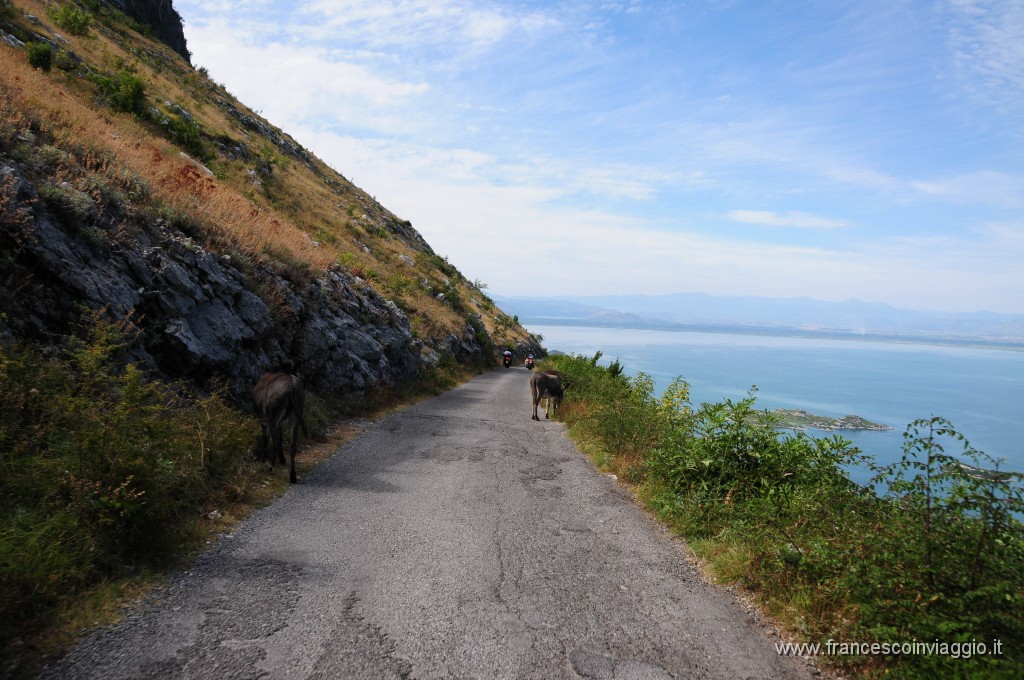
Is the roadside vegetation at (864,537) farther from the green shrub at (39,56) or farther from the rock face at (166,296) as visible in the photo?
the green shrub at (39,56)

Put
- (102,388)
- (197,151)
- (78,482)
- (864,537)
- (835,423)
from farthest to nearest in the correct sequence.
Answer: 1. (835,423)
2. (197,151)
3. (102,388)
4. (864,537)
5. (78,482)

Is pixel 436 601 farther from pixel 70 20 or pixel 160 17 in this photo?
pixel 160 17

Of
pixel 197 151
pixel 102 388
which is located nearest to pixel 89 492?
pixel 102 388

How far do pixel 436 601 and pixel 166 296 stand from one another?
770 cm

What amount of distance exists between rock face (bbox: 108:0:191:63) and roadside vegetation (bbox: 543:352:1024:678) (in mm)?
54993

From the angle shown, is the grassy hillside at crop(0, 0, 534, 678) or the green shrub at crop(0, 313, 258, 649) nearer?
the green shrub at crop(0, 313, 258, 649)

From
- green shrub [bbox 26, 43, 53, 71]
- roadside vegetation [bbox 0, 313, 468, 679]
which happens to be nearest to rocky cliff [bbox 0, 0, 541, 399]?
green shrub [bbox 26, 43, 53, 71]

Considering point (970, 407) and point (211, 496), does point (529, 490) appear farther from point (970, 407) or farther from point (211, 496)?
point (970, 407)

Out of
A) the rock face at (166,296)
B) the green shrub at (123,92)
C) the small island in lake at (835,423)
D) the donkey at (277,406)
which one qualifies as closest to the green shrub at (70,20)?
the green shrub at (123,92)

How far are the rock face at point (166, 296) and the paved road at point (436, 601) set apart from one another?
3.55 meters

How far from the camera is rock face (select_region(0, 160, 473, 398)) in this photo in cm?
671

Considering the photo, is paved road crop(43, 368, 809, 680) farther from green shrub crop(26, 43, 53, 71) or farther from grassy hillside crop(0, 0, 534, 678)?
green shrub crop(26, 43, 53, 71)

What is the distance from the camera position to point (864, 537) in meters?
4.51

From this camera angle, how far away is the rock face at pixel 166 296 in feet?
22.0
